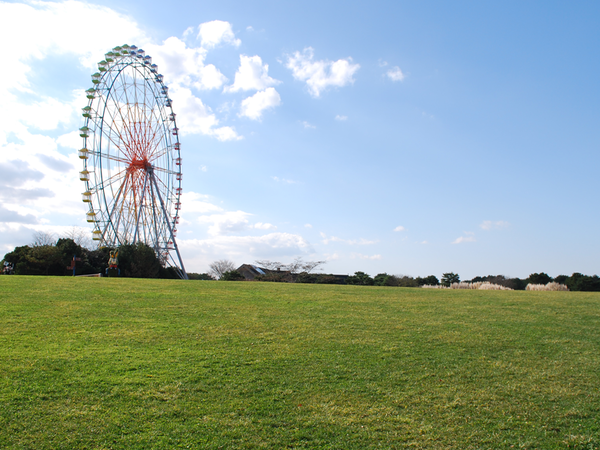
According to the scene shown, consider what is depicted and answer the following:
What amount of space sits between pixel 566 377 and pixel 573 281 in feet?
84.8

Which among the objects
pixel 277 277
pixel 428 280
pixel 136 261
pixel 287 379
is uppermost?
pixel 136 261

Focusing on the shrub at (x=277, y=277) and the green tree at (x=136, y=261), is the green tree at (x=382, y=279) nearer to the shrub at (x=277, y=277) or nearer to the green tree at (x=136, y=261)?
the shrub at (x=277, y=277)

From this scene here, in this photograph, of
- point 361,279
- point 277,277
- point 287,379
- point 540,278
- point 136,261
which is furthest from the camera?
point 277,277

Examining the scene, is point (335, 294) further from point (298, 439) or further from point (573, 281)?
point (573, 281)

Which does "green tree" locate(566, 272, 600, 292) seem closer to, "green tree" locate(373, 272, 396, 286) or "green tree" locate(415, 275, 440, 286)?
"green tree" locate(415, 275, 440, 286)

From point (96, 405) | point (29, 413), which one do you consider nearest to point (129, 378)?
point (96, 405)

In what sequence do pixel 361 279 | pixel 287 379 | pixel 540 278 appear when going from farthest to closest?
pixel 361 279 < pixel 540 278 < pixel 287 379

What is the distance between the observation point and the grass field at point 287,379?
4055 mm

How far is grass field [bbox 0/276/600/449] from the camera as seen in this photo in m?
4.05

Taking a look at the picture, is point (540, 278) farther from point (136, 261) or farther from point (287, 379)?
point (287, 379)

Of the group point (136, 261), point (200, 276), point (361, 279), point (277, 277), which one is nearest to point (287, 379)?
point (136, 261)

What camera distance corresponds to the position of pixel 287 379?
17.2 ft

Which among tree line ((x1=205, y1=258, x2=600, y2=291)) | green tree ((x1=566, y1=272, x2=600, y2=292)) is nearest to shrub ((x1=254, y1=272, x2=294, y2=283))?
tree line ((x1=205, y1=258, x2=600, y2=291))

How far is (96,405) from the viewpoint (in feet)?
14.4
